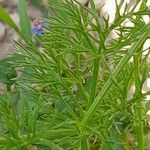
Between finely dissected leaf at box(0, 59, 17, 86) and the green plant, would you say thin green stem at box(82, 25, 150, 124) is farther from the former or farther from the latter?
finely dissected leaf at box(0, 59, 17, 86)

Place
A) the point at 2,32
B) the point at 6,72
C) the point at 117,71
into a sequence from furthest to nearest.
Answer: the point at 2,32
the point at 6,72
the point at 117,71

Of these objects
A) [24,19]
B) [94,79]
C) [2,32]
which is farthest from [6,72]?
[94,79]

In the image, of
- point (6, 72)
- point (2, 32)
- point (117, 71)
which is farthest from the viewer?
point (2, 32)

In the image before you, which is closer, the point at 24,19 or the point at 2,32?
the point at 24,19

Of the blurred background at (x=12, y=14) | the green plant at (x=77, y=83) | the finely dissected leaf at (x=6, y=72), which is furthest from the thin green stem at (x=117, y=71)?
the blurred background at (x=12, y=14)

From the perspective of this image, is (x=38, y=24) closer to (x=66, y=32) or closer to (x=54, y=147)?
(x=66, y=32)

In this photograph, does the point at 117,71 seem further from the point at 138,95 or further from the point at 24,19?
the point at 24,19

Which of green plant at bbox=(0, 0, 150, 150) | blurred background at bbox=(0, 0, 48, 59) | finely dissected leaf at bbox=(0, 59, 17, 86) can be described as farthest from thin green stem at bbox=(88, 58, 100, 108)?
blurred background at bbox=(0, 0, 48, 59)

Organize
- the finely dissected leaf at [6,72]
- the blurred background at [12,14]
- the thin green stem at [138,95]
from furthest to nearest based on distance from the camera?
the blurred background at [12,14], the finely dissected leaf at [6,72], the thin green stem at [138,95]

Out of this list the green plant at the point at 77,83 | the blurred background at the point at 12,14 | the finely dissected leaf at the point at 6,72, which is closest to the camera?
the green plant at the point at 77,83

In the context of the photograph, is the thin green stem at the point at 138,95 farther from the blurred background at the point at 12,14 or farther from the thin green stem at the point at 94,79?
the blurred background at the point at 12,14

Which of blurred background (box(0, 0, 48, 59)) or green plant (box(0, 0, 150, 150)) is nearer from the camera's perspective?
green plant (box(0, 0, 150, 150))

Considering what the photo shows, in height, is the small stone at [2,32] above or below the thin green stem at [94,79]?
above
